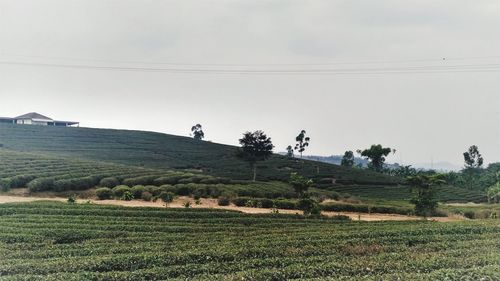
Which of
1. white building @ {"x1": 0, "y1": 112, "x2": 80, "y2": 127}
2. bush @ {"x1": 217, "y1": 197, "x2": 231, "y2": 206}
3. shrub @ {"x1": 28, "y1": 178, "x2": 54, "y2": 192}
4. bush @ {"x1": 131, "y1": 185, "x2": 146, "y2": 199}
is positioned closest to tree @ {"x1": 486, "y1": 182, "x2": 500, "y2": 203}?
bush @ {"x1": 217, "y1": 197, "x2": 231, "y2": 206}

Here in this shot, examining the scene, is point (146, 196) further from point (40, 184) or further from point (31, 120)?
point (31, 120)

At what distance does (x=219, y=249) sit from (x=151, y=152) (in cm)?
7686

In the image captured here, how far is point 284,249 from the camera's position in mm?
22656

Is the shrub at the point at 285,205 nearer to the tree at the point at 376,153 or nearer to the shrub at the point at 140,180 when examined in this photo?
the shrub at the point at 140,180

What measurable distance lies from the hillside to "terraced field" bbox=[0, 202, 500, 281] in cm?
4985

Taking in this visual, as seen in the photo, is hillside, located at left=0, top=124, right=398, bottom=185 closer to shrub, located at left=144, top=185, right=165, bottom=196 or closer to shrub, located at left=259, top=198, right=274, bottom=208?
shrub, located at left=144, top=185, right=165, bottom=196

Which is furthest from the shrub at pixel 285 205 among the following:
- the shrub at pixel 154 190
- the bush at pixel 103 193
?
Answer: the bush at pixel 103 193

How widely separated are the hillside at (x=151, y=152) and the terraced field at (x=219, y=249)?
49.8 metres

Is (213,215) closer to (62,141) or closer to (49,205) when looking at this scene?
(49,205)

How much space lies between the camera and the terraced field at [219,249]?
1795cm

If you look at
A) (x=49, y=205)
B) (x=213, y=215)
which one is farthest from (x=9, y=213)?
(x=213, y=215)

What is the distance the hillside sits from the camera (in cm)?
8319

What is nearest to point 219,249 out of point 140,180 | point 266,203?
point 266,203

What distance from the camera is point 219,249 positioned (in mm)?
22266
